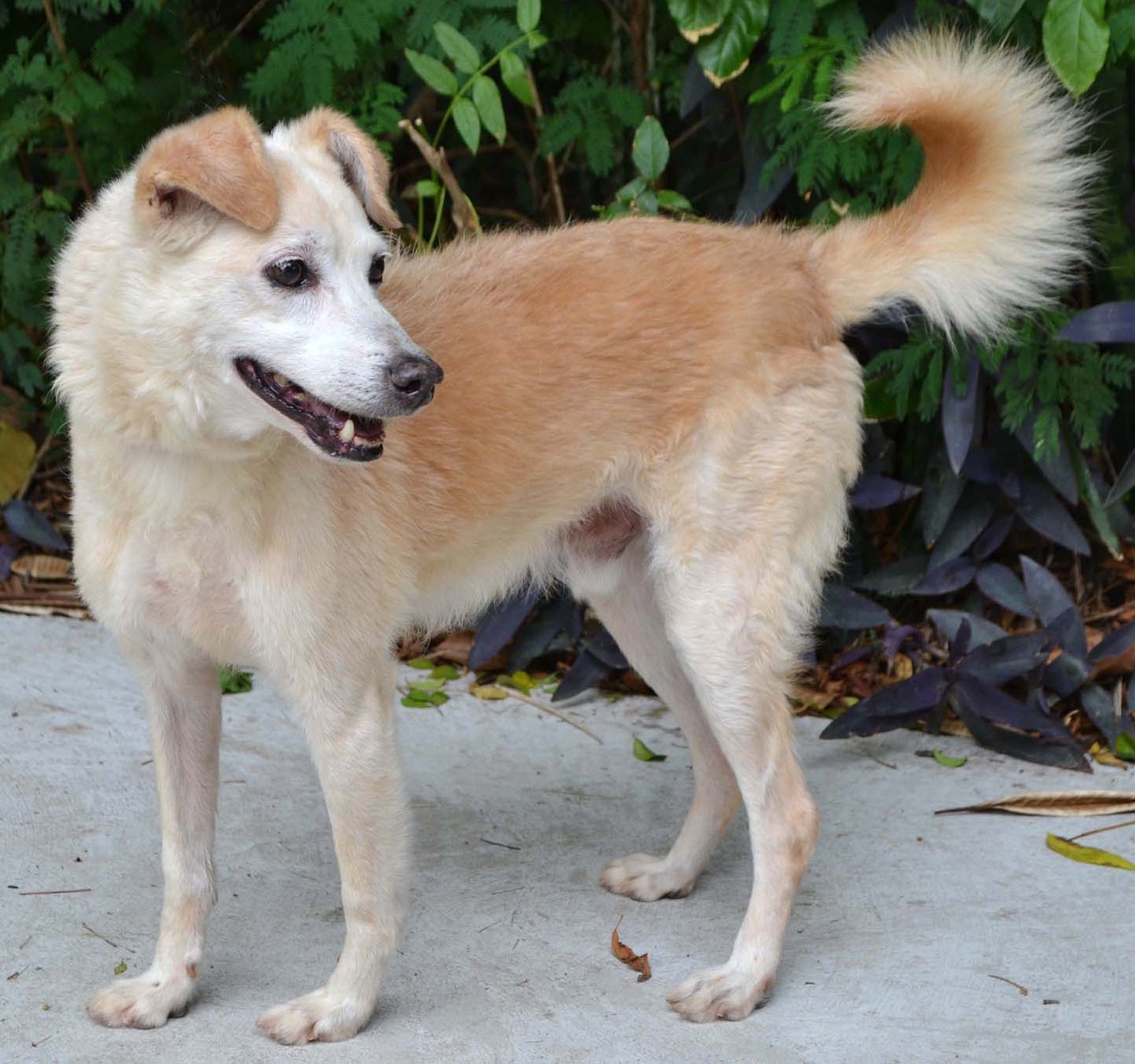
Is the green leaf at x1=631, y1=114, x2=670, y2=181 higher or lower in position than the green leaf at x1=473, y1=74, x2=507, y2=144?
lower

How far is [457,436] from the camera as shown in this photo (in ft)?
10.0

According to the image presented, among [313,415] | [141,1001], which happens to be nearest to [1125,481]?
[313,415]

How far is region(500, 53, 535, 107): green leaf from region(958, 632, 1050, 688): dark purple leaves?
74.7 inches

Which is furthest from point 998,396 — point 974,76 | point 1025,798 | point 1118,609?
point 974,76

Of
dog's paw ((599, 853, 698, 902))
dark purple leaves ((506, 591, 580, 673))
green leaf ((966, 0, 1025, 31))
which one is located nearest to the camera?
dog's paw ((599, 853, 698, 902))

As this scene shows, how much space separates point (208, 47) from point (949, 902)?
3.39 meters

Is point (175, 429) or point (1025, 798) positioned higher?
point (175, 429)

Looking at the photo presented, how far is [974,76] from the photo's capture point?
305cm

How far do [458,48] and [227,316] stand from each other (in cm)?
171

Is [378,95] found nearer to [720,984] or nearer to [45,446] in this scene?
[45,446]

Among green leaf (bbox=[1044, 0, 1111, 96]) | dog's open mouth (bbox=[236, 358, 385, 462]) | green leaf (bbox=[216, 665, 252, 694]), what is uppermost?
green leaf (bbox=[1044, 0, 1111, 96])

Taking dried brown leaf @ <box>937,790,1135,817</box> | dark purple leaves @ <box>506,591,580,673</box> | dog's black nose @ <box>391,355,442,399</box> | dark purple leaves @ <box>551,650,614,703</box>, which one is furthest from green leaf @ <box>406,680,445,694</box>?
dog's black nose @ <box>391,355,442,399</box>

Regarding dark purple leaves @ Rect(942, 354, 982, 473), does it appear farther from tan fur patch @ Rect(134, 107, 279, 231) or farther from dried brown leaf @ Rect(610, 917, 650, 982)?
tan fur patch @ Rect(134, 107, 279, 231)

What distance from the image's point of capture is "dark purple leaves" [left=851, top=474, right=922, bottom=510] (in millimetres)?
4348
